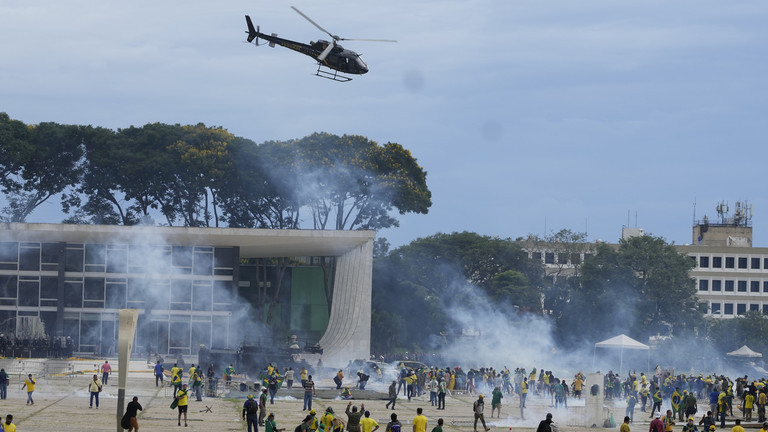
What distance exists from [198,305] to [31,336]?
9560 mm

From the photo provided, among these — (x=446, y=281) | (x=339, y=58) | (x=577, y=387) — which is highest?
(x=339, y=58)

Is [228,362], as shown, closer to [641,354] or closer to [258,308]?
[258,308]

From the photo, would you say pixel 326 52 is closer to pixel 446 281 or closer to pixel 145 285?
pixel 145 285

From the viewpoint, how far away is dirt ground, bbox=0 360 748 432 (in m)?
30.2

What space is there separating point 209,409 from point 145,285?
2703 centimetres

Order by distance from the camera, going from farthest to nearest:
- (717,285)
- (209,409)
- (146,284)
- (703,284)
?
(717,285) → (703,284) → (146,284) → (209,409)

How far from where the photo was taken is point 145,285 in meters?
59.5

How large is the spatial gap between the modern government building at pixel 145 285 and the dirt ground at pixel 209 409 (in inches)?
433

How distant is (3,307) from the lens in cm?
5812

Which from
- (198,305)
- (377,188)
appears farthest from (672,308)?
(198,305)

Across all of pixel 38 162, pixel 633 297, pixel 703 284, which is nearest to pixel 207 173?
pixel 38 162

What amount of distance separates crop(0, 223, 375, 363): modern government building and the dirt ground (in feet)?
36.1

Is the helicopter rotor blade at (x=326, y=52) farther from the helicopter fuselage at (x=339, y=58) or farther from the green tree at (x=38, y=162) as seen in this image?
the green tree at (x=38, y=162)

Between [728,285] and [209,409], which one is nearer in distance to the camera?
[209,409]
